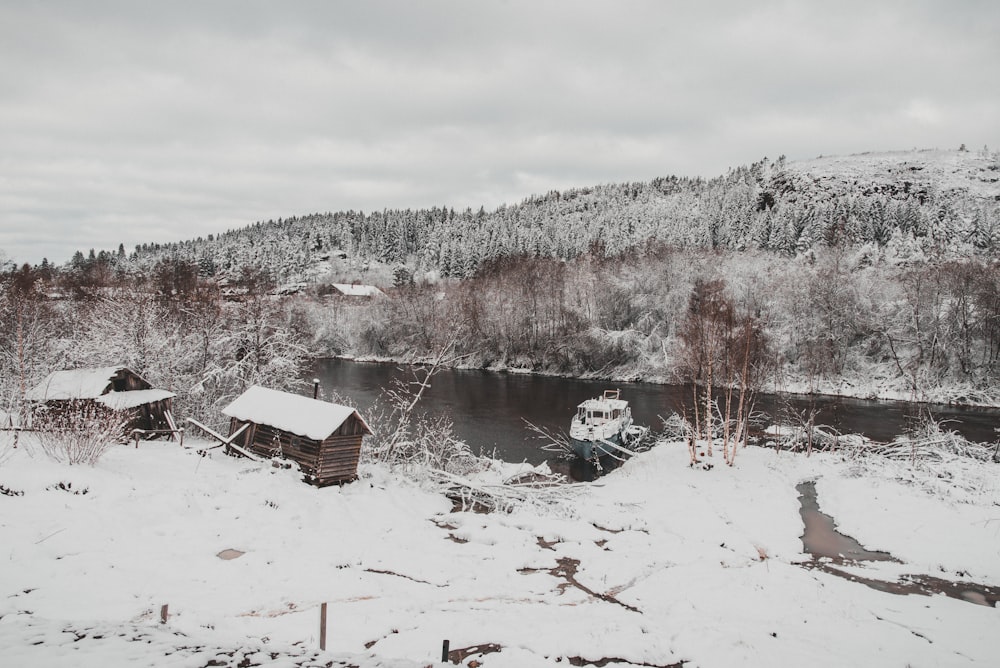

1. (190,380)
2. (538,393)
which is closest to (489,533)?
(190,380)

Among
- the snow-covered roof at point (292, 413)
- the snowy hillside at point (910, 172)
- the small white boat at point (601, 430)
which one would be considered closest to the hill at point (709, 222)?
the snowy hillside at point (910, 172)

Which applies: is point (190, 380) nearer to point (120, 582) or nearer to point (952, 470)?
point (120, 582)

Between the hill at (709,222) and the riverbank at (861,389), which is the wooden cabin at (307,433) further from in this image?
the hill at (709,222)

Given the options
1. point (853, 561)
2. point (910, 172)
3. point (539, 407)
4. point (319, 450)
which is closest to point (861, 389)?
point (539, 407)

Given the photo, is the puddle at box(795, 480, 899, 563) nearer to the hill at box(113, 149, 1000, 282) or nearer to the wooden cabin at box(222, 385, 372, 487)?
the wooden cabin at box(222, 385, 372, 487)

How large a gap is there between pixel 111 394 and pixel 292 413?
8.42 metres

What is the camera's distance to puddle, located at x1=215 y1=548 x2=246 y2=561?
10.4 m

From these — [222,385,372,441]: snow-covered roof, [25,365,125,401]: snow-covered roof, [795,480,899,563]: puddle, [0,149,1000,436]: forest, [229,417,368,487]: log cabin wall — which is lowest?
[795,480,899,563]: puddle

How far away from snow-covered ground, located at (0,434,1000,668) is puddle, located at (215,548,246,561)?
4.5 inches

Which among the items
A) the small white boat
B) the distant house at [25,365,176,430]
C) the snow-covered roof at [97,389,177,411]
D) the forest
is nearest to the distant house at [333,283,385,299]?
the forest

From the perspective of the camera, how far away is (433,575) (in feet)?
35.4

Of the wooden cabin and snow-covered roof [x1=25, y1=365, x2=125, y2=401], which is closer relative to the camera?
the wooden cabin

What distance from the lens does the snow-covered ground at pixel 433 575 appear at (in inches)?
293

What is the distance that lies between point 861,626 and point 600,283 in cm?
5376
